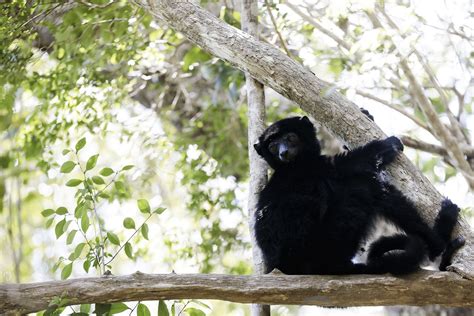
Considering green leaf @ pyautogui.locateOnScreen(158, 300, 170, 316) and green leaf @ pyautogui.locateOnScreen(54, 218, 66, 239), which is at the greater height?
green leaf @ pyautogui.locateOnScreen(54, 218, 66, 239)

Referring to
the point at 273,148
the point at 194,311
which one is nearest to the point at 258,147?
the point at 273,148

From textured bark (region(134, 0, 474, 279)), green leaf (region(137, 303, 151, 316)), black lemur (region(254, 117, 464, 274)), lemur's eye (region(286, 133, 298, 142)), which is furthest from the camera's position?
lemur's eye (region(286, 133, 298, 142))

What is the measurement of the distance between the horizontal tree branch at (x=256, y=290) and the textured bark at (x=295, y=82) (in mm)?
442

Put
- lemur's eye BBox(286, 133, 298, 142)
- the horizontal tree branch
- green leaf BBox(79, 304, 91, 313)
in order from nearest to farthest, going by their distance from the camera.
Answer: the horizontal tree branch → green leaf BBox(79, 304, 91, 313) → lemur's eye BBox(286, 133, 298, 142)

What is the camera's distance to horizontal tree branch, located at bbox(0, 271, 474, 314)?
15.2 feet

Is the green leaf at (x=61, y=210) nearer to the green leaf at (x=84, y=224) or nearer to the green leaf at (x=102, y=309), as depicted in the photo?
the green leaf at (x=84, y=224)

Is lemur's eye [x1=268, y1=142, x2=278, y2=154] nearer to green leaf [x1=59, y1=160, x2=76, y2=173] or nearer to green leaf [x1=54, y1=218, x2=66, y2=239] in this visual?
green leaf [x1=59, y1=160, x2=76, y2=173]

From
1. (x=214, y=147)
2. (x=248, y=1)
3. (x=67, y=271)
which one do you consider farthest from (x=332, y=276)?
(x=214, y=147)

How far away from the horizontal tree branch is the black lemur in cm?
20

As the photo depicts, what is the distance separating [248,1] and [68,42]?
88.2 inches

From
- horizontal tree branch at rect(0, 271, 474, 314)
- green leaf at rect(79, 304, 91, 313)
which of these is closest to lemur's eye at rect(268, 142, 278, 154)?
horizontal tree branch at rect(0, 271, 474, 314)

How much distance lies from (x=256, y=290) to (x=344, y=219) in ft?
4.16

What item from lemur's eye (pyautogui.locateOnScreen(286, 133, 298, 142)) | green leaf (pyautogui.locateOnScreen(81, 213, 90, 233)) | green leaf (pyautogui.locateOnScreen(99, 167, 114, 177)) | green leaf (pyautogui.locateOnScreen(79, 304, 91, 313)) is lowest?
green leaf (pyautogui.locateOnScreen(79, 304, 91, 313))

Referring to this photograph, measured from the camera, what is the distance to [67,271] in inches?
197
